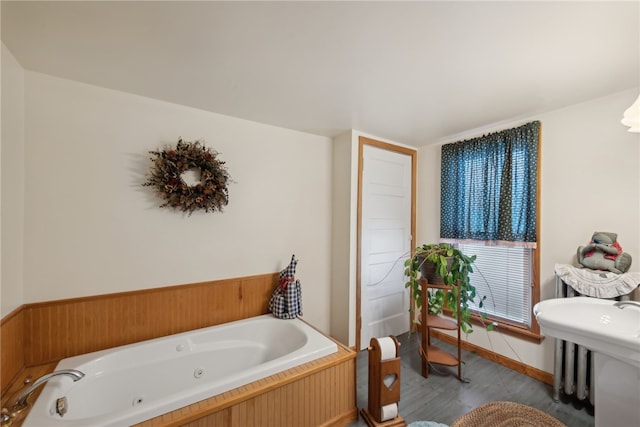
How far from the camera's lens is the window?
2.22m

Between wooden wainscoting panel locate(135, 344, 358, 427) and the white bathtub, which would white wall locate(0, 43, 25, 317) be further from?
wooden wainscoting panel locate(135, 344, 358, 427)

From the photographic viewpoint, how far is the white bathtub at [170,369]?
1.23 meters

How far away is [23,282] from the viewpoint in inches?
61.6

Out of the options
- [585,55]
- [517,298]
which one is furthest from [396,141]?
[517,298]

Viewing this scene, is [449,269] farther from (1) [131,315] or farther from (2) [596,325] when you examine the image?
(1) [131,315]

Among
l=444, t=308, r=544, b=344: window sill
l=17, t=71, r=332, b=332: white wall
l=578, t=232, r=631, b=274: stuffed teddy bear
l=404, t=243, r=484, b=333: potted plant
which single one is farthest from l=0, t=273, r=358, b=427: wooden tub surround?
l=578, t=232, r=631, b=274: stuffed teddy bear

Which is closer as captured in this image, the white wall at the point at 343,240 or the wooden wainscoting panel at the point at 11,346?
the wooden wainscoting panel at the point at 11,346

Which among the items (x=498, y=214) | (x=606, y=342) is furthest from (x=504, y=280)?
(x=606, y=342)

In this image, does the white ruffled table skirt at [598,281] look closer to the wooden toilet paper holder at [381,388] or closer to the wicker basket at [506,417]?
the wicker basket at [506,417]

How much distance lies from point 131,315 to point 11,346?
0.55 metres

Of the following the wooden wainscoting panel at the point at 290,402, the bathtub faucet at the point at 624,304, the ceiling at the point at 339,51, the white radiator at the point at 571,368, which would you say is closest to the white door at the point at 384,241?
the ceiling at the point at 339,51

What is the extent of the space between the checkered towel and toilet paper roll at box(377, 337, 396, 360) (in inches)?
33.1

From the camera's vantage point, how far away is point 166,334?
198 cm

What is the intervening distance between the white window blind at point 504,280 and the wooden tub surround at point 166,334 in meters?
1.67
